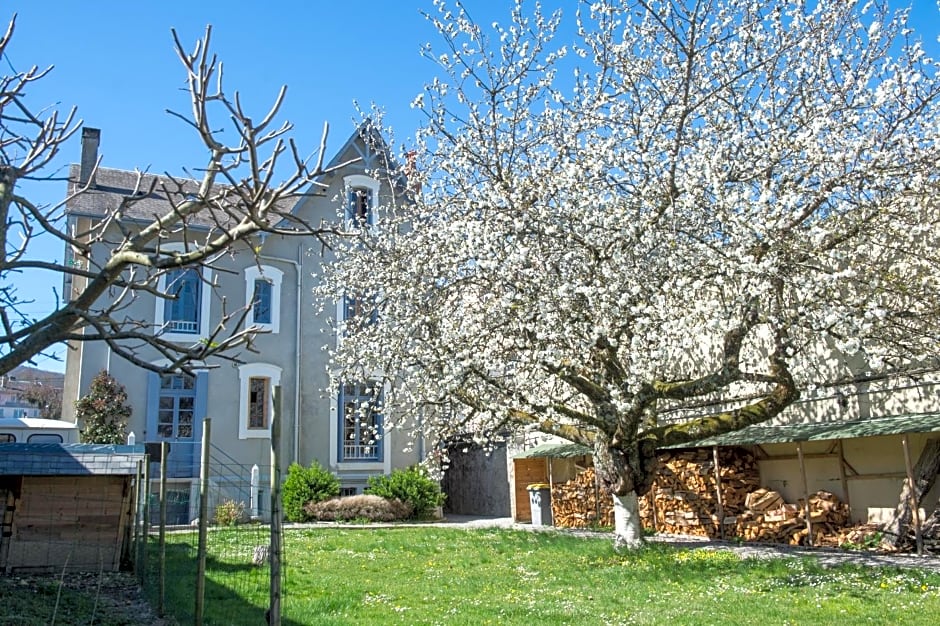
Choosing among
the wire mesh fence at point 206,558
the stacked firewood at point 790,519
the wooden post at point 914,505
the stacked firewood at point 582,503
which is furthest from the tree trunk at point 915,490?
the wire mesh fence at point 206,558

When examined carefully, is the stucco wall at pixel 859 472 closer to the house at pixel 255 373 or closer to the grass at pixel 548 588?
the grass at pixel 548 588

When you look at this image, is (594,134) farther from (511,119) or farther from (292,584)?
(292,584)

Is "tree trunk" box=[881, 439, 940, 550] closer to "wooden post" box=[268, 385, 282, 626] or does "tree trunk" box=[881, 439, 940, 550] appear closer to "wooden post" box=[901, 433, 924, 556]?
"wooden post" box=[901, 433, 924, 556]

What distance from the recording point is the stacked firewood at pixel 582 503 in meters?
18.4

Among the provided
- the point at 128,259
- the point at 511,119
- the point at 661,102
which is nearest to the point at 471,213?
the point at 511,119

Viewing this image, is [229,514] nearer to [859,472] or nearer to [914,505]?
[859,472]

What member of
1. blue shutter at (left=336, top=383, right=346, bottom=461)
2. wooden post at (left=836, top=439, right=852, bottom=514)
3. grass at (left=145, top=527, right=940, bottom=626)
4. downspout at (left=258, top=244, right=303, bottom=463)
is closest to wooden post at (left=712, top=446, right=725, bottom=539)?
wooden post at (left=836, top=439, right=852, bottom=514)

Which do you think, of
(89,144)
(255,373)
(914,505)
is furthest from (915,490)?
(89,144)

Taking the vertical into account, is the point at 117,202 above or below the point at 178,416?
above

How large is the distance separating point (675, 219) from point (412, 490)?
13149 mm

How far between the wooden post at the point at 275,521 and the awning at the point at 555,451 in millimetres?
13087

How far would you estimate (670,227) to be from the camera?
11.3 m

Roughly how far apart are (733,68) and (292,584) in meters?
9.45

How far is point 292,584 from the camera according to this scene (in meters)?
10.2
